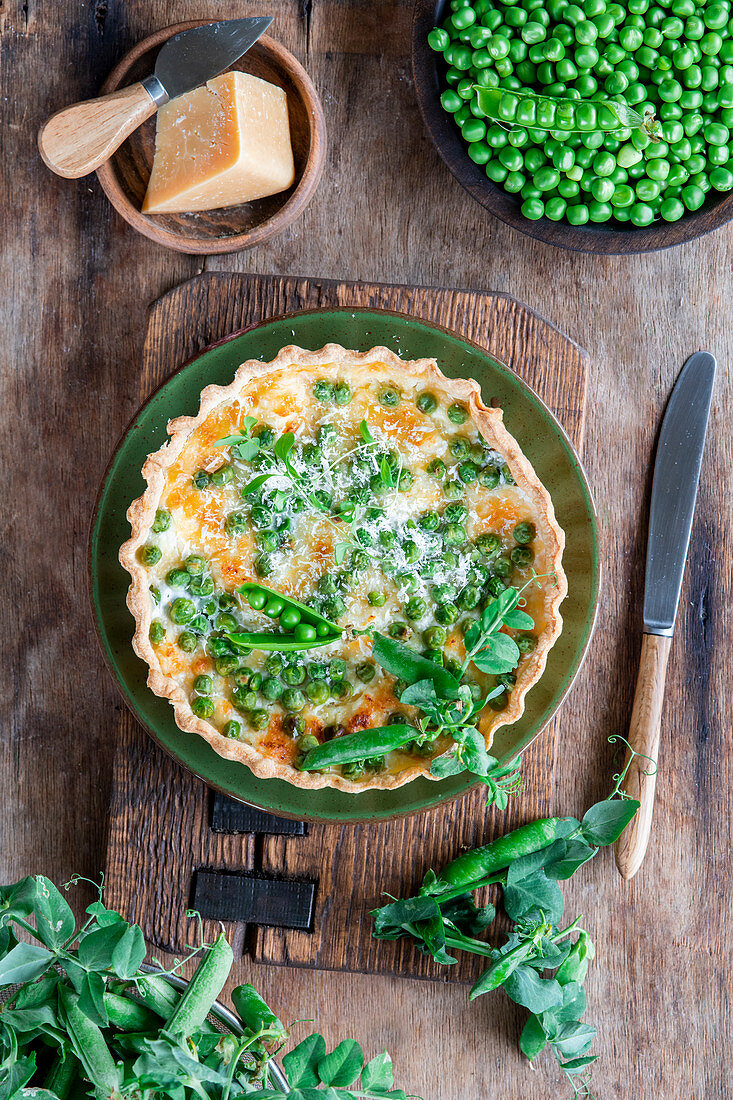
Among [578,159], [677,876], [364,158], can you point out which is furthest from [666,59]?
[677,876]

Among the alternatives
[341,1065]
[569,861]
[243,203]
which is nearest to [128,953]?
[341,1065]

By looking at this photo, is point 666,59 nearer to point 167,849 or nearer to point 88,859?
point 167,849

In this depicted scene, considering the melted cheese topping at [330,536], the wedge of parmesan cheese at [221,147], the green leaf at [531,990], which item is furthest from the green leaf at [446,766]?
the wedge of parmesan cheese at [221,147]

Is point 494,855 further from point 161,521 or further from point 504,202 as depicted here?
point 504,202

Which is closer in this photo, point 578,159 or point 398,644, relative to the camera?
point 398,644

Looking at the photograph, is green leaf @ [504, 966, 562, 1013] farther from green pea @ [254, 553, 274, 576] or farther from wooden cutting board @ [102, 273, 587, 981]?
green pea @ [254, 553, 274, 576]

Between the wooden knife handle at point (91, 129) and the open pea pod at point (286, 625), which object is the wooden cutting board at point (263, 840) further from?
the open pea pod at point (286, 625)
